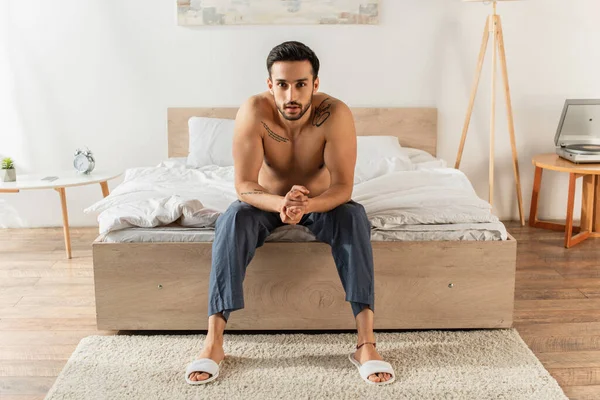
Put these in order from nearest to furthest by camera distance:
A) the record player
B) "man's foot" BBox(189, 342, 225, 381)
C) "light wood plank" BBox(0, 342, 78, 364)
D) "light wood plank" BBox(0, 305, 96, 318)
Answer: "man's foot" BBox(189, 342, 225, 381) < "light wood plank" BBox(0, 342, 78, 364) < "light wood plank" BBox(0, 305, 96, 318) < the record player

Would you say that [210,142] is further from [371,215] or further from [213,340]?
A: [213,340]

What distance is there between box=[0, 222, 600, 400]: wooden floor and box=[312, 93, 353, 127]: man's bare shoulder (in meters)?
1.02

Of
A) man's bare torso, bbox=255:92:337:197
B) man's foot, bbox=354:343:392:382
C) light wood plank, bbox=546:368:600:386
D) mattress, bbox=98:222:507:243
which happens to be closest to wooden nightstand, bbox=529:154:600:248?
mattress, bbox=98:222:507:243

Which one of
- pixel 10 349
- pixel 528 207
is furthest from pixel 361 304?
pixel 528 207

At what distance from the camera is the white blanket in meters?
2.44

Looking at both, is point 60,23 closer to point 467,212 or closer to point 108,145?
point 108,145

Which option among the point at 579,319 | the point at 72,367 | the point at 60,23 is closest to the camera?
the point at 72,367

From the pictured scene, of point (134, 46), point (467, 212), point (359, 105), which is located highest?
point (134, 46)

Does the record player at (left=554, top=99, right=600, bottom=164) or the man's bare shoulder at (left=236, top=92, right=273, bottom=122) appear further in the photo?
the record player at (left=554, top=99, right=600, bottom=164)

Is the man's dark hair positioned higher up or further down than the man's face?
higher up

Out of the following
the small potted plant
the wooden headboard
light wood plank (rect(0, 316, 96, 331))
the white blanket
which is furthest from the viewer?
the wooden headboard

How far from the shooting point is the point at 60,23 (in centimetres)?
377

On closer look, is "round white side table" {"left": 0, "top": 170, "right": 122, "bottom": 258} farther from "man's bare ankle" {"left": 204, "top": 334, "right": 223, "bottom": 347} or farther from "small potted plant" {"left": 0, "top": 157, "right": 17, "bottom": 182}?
"man's bare ankle" {"left": 204, "top": 334, "right": 223, "bottom": 347}

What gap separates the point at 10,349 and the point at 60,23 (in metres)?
2.05
